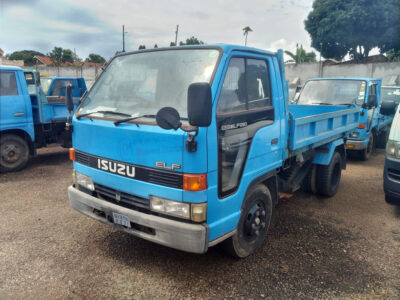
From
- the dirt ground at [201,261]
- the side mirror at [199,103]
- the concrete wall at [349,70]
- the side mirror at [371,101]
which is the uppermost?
the concrete wall at [349,70]

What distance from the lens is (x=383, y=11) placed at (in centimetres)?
2475

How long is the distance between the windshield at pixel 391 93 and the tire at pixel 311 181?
5878mm

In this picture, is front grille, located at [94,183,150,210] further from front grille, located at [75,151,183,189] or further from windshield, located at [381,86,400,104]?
windshield, located at [381,86,400,104]

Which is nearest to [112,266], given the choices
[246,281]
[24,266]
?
[24,266]

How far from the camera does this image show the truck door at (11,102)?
616 cm

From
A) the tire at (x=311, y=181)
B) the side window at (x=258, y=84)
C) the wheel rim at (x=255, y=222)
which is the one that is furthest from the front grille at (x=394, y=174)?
the side window at (x=258, y=84)

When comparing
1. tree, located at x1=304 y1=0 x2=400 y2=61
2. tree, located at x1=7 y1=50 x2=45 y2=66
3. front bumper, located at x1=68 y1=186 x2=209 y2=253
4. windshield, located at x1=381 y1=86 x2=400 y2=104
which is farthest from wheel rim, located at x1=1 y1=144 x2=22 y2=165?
tree, located at x1=7 y1=50 x2=45 y2=66

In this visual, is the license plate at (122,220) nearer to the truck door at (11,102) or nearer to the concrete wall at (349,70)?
the truck door at (11,102)

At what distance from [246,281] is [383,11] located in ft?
93.5

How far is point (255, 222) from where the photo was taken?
327 centimetres

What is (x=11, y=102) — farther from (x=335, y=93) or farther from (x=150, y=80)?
(x=335, y=93)

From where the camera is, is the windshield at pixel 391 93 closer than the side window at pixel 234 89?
No

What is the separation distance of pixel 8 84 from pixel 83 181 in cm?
423

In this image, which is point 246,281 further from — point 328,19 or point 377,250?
point 328,19
